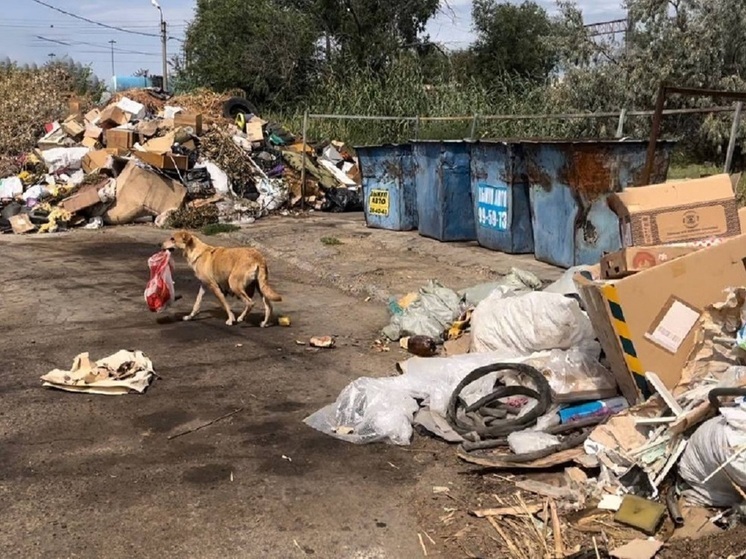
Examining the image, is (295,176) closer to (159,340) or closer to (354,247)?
(354,247)

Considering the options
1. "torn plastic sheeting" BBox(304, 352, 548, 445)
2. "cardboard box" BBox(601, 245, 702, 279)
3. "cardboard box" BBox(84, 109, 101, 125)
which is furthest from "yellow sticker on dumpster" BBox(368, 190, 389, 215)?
"cardboard box" BBox(84, 109, 101, 125)

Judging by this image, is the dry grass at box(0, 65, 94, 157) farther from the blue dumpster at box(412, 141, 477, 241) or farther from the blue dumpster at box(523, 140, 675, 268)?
the blue dumpster at box(523, 140, 675, 268)

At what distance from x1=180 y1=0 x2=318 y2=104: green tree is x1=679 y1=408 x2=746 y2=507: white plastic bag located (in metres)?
24.1

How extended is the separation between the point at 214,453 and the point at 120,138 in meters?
12.8

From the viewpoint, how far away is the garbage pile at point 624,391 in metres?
3.53

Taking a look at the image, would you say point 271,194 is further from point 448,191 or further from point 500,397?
point 500,397

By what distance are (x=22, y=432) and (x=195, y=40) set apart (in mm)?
25988

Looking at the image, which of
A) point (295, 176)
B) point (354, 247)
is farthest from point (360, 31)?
point (354, 247)

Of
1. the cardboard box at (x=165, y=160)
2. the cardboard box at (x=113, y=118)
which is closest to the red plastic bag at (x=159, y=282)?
the cardboard box at (x=165, y=160)

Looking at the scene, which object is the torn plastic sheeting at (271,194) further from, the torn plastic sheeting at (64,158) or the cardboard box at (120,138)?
the torn plastic sheeting at (64,158)

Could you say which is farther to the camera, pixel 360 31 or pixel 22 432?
pixel 360 31

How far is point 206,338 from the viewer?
676cm

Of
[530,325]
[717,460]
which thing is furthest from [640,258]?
[717,460]

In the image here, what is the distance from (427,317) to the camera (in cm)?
663
